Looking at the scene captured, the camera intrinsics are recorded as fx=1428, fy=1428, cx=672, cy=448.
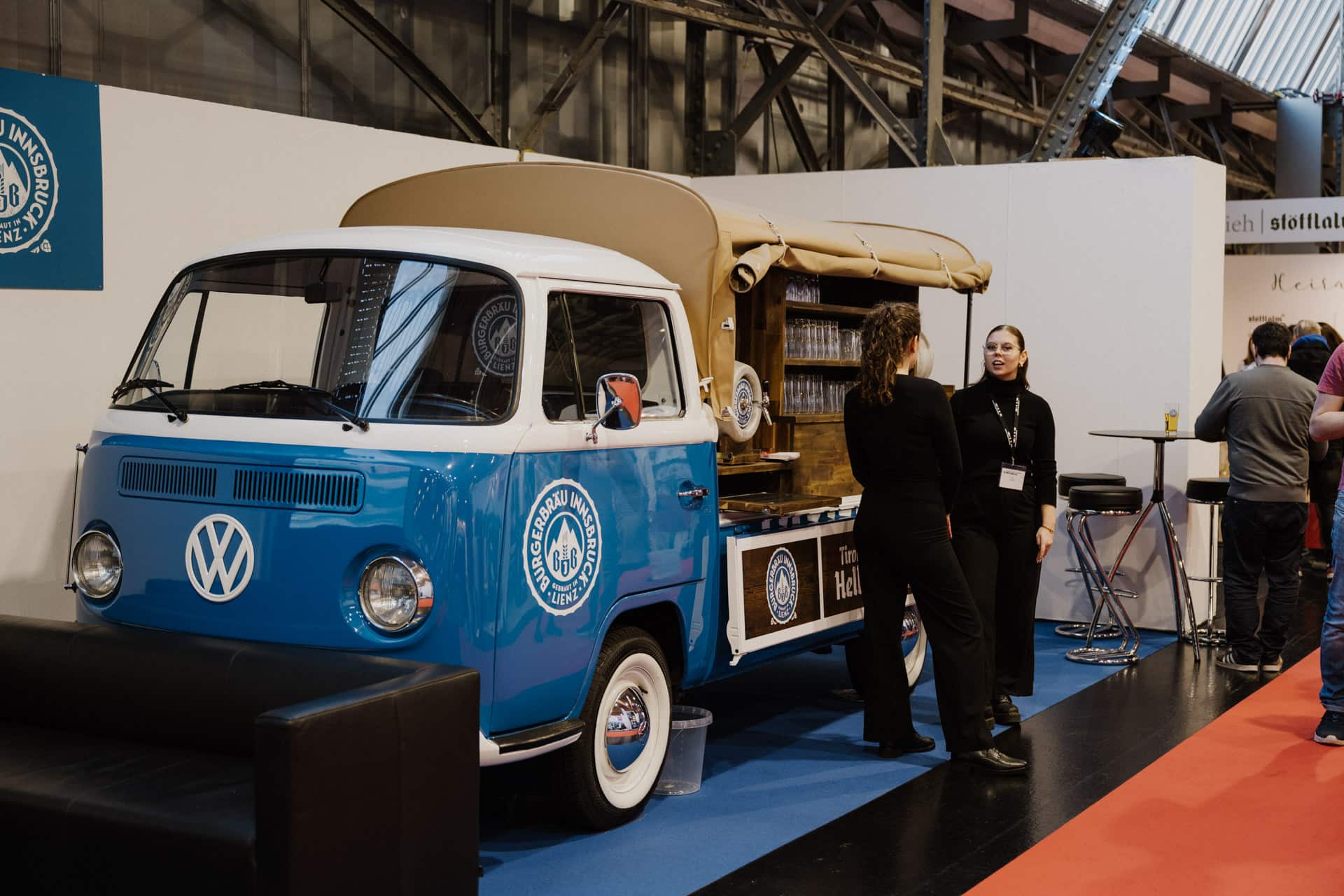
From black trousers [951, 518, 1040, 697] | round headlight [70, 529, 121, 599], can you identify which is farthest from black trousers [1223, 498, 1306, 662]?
round headlight [70, 529, 121, 599]

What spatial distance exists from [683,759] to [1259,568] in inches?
155

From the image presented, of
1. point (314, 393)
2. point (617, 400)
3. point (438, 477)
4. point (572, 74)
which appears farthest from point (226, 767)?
point (572, 74)

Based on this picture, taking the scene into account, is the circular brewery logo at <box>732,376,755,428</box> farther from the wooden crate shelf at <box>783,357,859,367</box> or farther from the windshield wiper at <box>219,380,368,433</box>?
the windshield wiper at <box>219,380,368,433</box>

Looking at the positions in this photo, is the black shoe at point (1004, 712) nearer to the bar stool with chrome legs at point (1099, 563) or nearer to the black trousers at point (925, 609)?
the black trousers at point (925, 609)

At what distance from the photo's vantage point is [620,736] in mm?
5055

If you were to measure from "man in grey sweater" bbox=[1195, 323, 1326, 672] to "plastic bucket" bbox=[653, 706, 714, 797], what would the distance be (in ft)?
12.0

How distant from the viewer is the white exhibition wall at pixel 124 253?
21.4 ft

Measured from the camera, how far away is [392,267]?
465 cm

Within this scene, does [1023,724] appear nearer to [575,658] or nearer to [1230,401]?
[1230,401]

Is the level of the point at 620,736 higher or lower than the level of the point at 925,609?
lower

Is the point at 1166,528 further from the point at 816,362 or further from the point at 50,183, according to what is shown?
the point at 50,183

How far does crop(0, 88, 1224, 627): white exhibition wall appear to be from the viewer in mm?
6629

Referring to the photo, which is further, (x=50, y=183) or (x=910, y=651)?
(x=910, y=651)

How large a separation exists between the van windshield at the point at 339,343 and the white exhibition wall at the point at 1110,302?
5.65 metres
